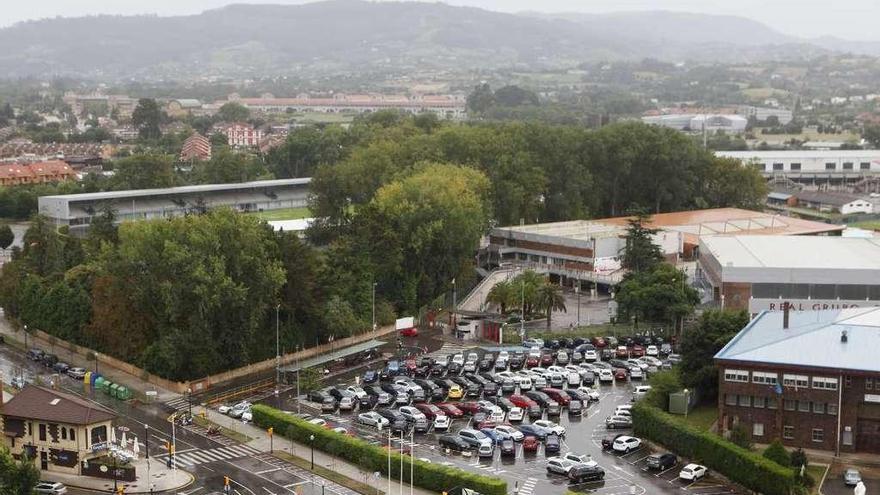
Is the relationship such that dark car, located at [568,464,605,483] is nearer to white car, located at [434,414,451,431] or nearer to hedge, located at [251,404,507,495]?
hedge, located at [251,404,507,495]

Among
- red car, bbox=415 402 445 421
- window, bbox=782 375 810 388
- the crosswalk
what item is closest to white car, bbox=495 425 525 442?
red car, bbox=415 402 445 421

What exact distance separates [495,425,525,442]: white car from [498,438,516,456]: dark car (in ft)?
1.84

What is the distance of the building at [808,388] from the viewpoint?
33281 millimetres

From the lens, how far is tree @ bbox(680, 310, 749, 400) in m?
38.2

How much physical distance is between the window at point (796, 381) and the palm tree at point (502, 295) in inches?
781

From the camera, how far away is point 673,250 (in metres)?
64.2

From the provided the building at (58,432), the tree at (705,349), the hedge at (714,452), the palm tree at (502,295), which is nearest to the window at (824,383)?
the hedge at (714,452)

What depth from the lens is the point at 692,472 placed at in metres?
31.9

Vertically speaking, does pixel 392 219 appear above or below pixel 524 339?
above

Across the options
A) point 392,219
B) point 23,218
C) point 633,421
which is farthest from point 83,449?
point 23,218

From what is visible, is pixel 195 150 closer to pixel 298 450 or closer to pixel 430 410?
pixel 430 410

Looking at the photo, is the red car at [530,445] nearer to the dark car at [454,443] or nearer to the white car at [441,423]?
the dark car at [454,443]

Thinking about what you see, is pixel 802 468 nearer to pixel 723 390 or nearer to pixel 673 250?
pixel 723 390

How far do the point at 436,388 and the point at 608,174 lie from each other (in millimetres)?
41197
